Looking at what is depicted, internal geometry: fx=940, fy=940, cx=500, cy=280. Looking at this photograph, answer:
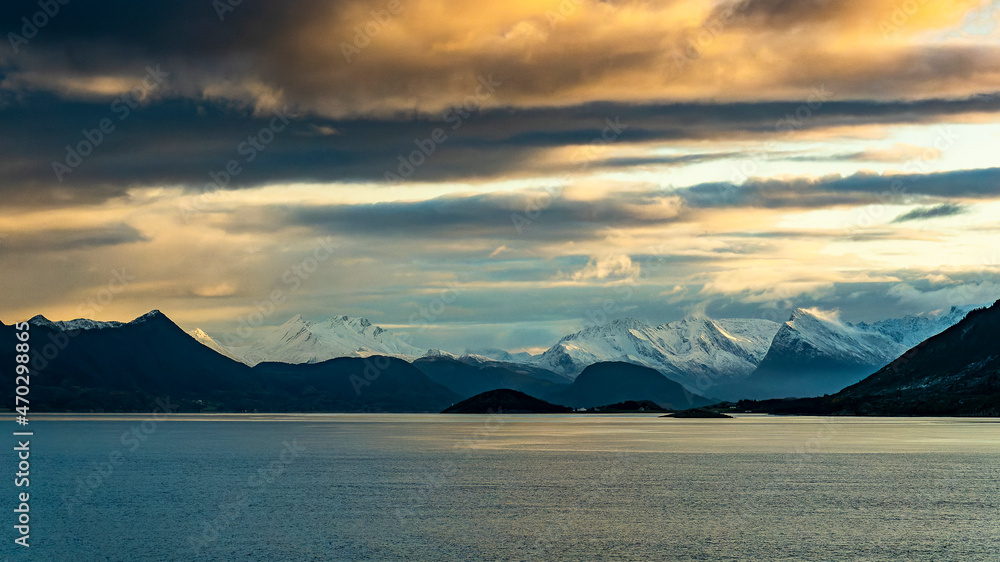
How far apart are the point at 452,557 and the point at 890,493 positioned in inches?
2746

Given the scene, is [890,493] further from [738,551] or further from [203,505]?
[203,505]

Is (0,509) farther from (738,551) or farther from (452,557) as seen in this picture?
(738,551)

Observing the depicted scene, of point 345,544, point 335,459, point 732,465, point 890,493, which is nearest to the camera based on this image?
point 345,544

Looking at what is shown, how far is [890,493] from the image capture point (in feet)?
402

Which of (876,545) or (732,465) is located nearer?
(876,545)

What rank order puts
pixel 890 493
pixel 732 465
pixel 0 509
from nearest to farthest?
pixel 0 509 → pixel 890 493 → pixel 732 465

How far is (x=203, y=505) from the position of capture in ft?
371

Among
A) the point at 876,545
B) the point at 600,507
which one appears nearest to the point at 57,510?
the point at 600,507

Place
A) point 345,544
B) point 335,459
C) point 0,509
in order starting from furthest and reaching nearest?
1. point 335,459
2. point 0,509
3. point 345,544

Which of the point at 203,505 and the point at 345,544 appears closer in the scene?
the point at 345,544

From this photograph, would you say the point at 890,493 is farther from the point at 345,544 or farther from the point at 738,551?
the point at 345,544

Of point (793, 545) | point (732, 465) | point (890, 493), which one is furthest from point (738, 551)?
point (732, 465)

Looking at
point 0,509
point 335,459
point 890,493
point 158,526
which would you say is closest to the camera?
point 158,526

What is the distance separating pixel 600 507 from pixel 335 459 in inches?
3525
